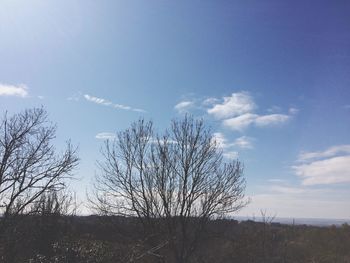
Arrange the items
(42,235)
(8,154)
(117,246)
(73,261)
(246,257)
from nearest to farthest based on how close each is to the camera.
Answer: (73,261), (117,246), (8,154), (42,235), (246,257)

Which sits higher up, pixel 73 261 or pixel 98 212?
pixel 98 212

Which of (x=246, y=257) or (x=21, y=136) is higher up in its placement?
(x=21, y=136)

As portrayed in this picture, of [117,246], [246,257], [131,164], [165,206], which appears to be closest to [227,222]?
[165,206]

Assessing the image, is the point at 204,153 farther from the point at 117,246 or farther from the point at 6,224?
the point at 6,224

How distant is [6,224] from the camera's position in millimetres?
13477

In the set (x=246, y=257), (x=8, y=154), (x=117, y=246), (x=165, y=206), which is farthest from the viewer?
(x=246, y=257)

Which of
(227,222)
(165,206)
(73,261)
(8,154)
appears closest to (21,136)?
(8,154)

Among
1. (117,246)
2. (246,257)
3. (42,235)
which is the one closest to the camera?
(117,246)

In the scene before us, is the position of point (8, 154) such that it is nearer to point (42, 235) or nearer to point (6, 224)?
point (6, 224)

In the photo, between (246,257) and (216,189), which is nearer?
(216,189)

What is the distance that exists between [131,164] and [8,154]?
186 inches

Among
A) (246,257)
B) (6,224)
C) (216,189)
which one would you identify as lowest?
(246,257)

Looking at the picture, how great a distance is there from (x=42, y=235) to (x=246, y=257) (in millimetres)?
13986

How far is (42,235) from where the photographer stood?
15.5m
